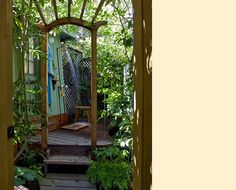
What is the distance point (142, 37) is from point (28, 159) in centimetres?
351

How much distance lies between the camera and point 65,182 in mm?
4238

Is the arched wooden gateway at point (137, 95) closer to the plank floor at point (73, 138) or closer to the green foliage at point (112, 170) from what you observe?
the green foliage at point (112, 170)

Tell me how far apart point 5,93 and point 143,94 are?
0.78 m

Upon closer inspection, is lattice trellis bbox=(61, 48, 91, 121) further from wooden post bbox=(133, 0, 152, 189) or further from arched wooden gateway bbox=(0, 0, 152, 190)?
wooden post bbox=(133, 0, 152, 189)

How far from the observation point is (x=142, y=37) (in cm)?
131
